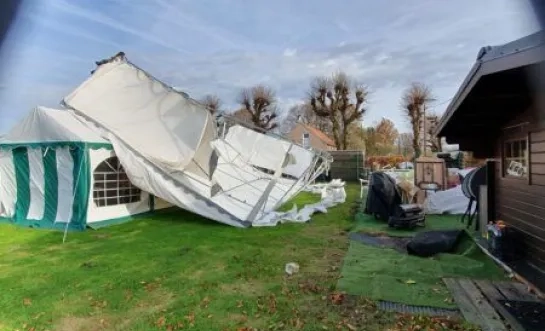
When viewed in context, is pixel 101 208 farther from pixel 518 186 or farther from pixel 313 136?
pixel 313 136

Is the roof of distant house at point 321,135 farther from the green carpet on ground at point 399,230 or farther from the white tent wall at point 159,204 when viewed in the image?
the green carpet on ground at point 399,230

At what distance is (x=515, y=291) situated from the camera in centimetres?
394

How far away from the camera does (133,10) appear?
109cm

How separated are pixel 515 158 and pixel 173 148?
6.52 m

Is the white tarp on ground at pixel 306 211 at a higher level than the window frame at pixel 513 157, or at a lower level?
lower

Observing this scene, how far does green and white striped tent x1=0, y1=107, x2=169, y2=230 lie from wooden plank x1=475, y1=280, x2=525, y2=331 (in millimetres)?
6944

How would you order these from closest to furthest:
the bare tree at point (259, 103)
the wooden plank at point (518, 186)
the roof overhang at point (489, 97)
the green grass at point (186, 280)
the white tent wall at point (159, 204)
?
the roof overhang at point (489, 97), the green grass at point (186, 280), the wooden plank at point (518, 186), the white tent wall at point (159, 204), the bare tree at point (259, 103)

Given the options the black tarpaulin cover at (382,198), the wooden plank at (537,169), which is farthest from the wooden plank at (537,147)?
the black tarpaulin cover at (382,198)

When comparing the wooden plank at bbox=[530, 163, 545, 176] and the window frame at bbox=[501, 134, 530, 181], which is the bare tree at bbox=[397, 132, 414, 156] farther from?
the wooden plank at bbox=[530, 163, 545, 176]

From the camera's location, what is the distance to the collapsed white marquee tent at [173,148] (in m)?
8.35

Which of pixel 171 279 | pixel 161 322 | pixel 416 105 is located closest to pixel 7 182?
pixel 171 279

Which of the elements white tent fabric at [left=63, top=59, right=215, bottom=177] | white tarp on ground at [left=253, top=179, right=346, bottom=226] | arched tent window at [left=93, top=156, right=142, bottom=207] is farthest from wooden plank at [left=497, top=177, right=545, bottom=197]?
arched tent window at [left=93, top=156, right=142, bottom=207]

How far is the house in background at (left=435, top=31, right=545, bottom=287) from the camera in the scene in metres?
3.64

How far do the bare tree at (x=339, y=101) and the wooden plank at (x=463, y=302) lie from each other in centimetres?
2103
